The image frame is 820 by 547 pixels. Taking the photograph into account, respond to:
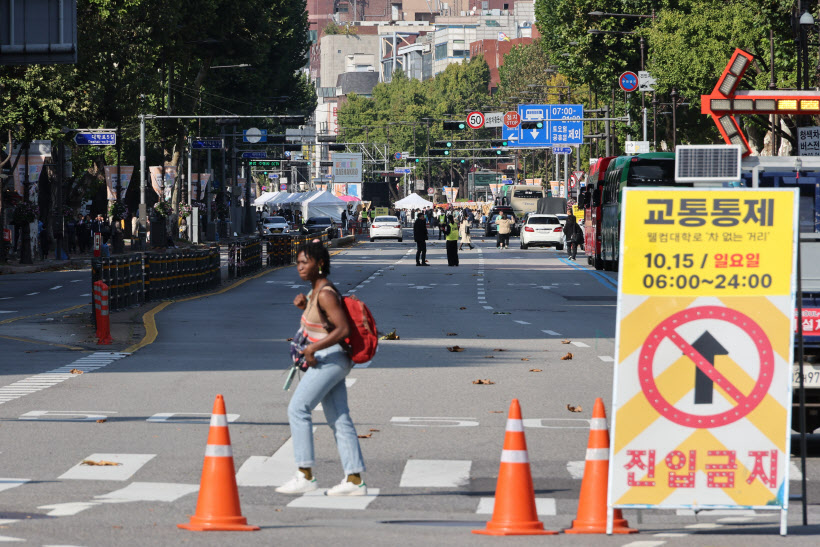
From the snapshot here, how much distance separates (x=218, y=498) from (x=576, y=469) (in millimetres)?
3308

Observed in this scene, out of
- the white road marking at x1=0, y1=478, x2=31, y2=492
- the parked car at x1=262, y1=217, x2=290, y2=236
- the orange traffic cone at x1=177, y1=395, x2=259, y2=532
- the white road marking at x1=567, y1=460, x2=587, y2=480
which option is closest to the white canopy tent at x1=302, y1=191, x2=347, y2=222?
the parked car at x1=262, y1=217, x2=290, y2=236

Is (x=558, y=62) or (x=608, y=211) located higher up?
(x=558, y=62)

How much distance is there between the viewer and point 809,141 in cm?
2997

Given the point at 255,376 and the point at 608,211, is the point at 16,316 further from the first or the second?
the point at 608,211

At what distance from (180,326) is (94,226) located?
143ft

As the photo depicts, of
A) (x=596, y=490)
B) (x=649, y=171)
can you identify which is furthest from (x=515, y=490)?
(x=649, y=171)

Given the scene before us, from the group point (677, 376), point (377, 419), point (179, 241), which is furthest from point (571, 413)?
point (179, 241)

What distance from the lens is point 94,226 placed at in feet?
221

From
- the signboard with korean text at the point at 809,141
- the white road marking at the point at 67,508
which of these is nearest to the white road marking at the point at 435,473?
the white road marking at the point at 67,508

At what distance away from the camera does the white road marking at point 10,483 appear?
394 inches

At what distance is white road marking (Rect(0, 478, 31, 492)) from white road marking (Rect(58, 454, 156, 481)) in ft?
0.97

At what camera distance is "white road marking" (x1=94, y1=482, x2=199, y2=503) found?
9617 millimetres

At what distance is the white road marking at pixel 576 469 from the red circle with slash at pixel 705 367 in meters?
2.59

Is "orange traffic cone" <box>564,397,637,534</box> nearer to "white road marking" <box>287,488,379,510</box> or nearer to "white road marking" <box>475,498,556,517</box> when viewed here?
"white road marking" <box>475,498,556,517</box>
